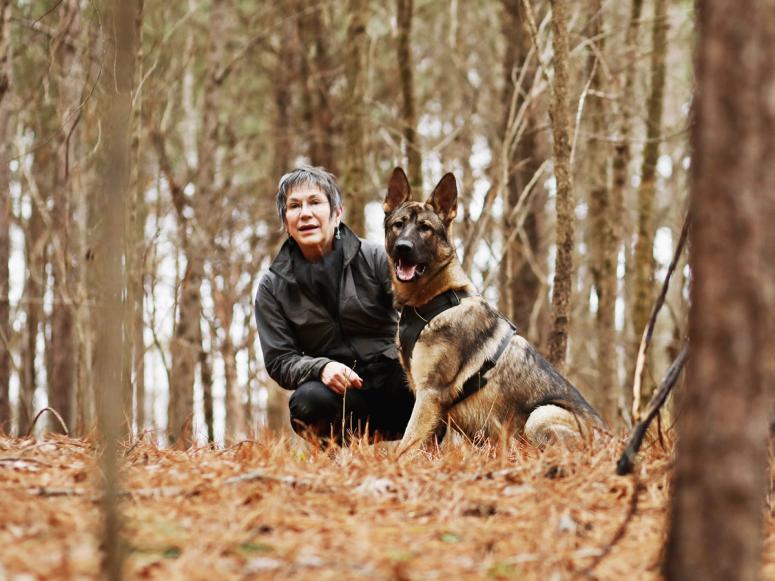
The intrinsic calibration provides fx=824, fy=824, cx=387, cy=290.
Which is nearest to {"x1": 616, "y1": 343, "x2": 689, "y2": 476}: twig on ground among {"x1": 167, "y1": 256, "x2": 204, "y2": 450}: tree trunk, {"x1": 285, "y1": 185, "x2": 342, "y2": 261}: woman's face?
{"x1": 285, "y1": 185, "x2": 342, "y2": 261}: woman's face

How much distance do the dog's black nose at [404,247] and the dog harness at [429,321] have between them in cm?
37

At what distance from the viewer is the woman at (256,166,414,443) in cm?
571

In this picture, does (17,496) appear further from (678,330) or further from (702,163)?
(678,330)

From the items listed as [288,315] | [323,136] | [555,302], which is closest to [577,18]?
[323,136]

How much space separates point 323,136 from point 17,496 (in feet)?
32.8

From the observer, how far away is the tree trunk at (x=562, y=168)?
5.95 m

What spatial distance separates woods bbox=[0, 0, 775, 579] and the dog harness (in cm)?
89

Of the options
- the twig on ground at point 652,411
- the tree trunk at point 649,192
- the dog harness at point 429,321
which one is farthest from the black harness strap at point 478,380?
the tree trunk at point 649,192

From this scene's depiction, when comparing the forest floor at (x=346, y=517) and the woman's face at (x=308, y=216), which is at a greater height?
the woman's face at (x=308, y=216)

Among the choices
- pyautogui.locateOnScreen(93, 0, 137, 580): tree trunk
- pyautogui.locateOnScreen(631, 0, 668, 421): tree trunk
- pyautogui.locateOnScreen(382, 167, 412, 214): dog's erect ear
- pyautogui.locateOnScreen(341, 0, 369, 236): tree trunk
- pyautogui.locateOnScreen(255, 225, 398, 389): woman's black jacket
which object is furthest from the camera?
pyautogui.locateOnScreen(631, 0, 668, 421): tree trunk

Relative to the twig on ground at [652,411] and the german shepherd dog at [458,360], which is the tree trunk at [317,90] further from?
the twig on ground at [652,411]

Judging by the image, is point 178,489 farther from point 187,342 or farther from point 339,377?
point 187,342

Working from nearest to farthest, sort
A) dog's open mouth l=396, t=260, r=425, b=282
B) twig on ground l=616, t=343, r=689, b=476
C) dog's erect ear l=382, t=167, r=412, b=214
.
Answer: twig on ground l=616, t=343, r=689, b=476, dog's open mouth l=396, t=260, r=425, b=282, dog's erect ear l=382, t=167, r=412, b=214

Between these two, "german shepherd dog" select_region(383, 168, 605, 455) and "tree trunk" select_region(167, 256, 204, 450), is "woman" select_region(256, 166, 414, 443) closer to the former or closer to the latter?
"german shepherd dog" select_region(383, 168, 605, 455)
